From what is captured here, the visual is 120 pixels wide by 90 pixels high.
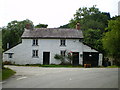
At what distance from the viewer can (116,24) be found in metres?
33.0

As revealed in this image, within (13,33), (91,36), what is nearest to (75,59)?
(91,36)

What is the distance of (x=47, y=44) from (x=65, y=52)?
381 centimetres

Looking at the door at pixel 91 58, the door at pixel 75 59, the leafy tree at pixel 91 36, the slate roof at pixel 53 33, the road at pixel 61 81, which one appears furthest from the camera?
the leafy tree at pixel 91 36

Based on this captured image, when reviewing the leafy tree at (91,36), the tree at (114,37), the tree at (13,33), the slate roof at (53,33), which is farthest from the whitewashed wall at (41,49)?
the tree at (13,33)

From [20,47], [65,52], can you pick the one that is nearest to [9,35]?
[20,47]

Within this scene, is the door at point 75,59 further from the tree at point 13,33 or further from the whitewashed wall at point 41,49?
the tree at point 13,33

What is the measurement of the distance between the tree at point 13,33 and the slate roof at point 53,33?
19.9m

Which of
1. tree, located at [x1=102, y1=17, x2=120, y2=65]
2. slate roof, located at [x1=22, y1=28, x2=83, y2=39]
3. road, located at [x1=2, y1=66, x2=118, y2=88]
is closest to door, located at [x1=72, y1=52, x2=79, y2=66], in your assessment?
slate roof, located at [x1=22, y1=28, x2=83, y2=39]

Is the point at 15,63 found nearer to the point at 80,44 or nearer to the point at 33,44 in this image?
the point at 33,44

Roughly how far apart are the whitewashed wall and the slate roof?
0.78 meters

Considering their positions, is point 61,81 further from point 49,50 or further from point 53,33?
point 53,33

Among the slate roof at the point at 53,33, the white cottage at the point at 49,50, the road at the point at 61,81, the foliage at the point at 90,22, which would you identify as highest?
the foliage at the point at 90,22

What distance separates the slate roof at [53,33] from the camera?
41.8m

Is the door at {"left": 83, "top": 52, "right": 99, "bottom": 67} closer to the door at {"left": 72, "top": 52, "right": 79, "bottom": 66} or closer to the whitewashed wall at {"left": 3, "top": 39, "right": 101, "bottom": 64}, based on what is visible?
the whitewashed wall at {"left": 3, "top": 39, "right": 101, "bottom": 64}
